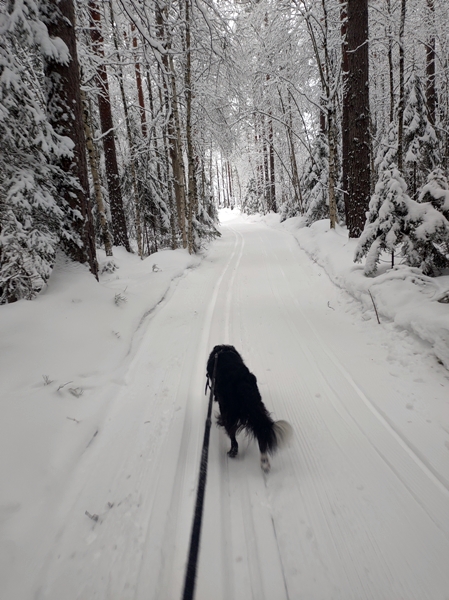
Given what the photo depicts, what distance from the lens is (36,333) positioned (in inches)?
156

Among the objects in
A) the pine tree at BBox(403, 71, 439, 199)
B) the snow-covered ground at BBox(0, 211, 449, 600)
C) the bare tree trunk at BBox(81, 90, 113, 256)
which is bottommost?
the snow-covered ground at BBox(0, 211, 449, 600)

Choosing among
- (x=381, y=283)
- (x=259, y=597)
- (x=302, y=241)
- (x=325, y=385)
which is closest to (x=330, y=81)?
(x=302, y=241)

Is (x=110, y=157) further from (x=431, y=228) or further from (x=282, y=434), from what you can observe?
(x=282, y=434)

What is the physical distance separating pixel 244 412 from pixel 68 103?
19.8ft

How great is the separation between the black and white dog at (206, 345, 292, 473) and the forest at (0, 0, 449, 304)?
3539 mm

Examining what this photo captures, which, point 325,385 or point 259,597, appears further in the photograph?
point 325,385

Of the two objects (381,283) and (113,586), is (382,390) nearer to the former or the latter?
(381,283)

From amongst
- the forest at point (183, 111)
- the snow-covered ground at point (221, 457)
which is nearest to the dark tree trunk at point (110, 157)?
the forest at point (183, 111)

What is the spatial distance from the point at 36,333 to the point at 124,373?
4.37ft

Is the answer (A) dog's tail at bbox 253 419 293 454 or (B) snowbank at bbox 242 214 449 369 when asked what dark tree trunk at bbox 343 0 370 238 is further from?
(A) dog's tail at bbox 253 419 293 454

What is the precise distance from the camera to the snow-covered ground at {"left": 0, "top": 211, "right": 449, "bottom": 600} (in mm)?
1730

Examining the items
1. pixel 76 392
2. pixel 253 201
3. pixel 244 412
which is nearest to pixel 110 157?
pixel 76 392

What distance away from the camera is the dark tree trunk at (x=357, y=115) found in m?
8.45

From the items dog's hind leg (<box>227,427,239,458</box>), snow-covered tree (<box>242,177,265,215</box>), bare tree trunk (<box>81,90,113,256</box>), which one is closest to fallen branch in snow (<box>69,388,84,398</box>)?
dog's hind leg (<box>227,427,239,458</box>)
